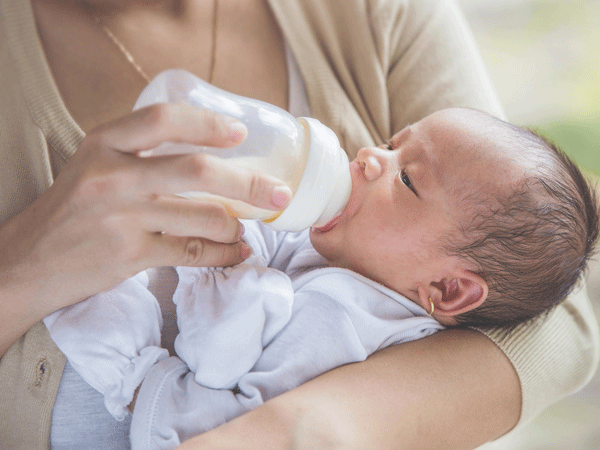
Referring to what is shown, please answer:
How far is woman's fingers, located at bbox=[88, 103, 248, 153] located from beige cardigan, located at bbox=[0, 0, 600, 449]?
1.42ft

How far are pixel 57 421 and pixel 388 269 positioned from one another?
654mm

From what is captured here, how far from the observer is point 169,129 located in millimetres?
622

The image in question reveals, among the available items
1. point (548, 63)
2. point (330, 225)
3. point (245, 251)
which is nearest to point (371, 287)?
point (330, 225)

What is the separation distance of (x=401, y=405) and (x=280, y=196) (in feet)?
1.30

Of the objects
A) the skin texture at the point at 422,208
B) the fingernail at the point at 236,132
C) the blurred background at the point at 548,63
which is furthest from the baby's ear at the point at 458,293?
the blurred background at the point at 548,63

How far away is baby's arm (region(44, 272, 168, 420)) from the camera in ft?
2.78

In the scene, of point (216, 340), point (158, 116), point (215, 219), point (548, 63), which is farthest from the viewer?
point (548, 63)

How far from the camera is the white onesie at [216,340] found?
827mm

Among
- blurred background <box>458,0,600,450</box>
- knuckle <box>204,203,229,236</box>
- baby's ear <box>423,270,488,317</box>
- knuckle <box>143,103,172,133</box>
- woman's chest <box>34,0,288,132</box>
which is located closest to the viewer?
knuckle <box>143,103,172,133</box>

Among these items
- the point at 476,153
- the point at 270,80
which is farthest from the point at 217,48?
the point at 476,153

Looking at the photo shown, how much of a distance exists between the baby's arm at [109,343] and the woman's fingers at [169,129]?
0.34 m

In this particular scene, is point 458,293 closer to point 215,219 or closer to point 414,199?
point 414,199

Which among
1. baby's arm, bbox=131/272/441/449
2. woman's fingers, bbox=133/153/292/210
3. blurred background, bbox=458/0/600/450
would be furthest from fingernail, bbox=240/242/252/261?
blurred background, bbox=458/0/600/450

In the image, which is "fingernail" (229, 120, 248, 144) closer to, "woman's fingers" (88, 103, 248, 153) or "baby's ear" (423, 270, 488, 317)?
"woman's fingers" (88, 103, 248, 153)
